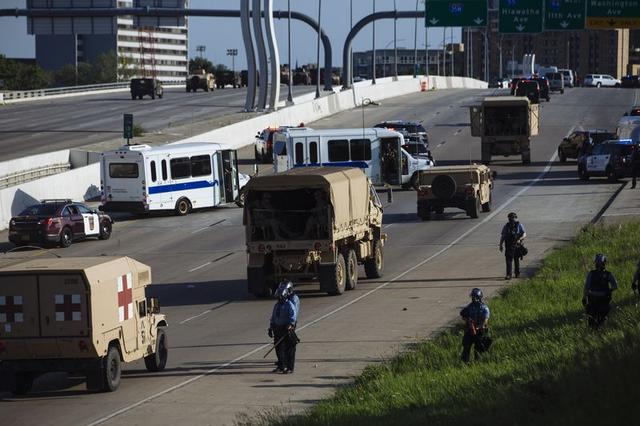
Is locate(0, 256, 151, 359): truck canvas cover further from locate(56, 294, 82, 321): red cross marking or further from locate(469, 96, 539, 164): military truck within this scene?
locate(469, 96, 539, 164): military truck

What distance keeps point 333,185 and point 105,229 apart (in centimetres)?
1447

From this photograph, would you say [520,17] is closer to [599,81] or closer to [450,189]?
[450,189]

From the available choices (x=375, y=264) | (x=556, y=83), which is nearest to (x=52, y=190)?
(x=375, y=264)

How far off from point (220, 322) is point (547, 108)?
69141 mm

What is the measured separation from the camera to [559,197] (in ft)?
155

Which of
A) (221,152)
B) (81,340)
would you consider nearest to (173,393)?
(81,340)

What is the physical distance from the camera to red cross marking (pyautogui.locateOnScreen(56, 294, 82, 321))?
1797cm

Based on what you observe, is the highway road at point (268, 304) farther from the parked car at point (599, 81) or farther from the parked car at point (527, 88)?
Answer: the parked car at point (599, 81)

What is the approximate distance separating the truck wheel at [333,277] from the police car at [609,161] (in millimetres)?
24791

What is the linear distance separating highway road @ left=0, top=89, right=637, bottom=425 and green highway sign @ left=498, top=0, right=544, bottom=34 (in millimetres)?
11236

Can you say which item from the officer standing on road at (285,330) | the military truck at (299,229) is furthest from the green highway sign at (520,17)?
the officer standing on road at (285,330)

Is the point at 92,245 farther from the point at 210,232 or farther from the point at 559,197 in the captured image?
the point at 559,197

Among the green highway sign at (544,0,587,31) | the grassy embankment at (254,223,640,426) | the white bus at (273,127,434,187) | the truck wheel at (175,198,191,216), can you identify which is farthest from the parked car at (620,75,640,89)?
the grassy embankment at (254,223,640,426)

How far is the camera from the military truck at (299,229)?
89.6 feet
